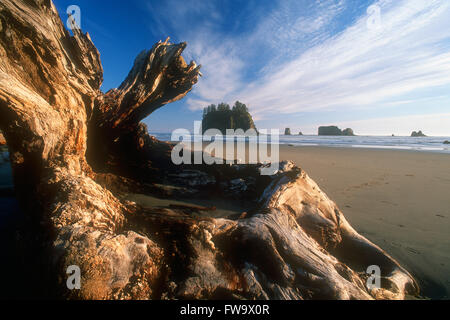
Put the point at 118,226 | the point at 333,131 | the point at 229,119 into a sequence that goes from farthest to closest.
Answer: the point at 333,131 < the point at 229,119 < the point at 118,226

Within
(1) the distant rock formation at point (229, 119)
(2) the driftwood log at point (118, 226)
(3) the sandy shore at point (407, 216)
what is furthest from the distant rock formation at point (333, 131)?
(2) the driftwood log at point (118, 226)

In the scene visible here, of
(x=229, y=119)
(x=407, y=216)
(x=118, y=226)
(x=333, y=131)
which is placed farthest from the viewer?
(x=333, y=131)

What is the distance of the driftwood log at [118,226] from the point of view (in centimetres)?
135

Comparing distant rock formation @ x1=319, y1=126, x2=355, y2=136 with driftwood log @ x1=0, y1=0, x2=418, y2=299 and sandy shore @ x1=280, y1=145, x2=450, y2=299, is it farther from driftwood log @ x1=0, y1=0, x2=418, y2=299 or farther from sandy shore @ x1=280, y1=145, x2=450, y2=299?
driftwood log @ x1=0, y1=0, x2=418, y2=299

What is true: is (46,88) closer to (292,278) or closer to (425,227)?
(292,278)

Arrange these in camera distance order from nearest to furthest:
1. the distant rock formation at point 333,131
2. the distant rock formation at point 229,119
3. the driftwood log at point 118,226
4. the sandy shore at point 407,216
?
the driftwood log at point 118,226 < the sandy shore at point 407,216 < the distant rock formation at point 229,119 < the distant rock formation at point 333,131

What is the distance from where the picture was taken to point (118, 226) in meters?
1.81

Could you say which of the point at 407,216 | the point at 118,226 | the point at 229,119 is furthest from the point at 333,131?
the point at 118,226

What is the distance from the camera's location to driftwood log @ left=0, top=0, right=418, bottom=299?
1346mm

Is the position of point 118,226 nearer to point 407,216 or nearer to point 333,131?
point 407,216

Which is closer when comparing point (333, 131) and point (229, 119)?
point (229, 119)

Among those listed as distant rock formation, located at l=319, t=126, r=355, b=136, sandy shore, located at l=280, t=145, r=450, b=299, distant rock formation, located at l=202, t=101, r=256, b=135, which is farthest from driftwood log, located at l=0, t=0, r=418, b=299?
distant rock formation, located at l=319, t=126, r=355, b=136

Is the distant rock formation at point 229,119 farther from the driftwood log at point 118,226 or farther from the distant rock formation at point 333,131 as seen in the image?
the driftwood log at point 118,226

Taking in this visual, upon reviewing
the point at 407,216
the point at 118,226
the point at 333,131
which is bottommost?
the point at 407,216
